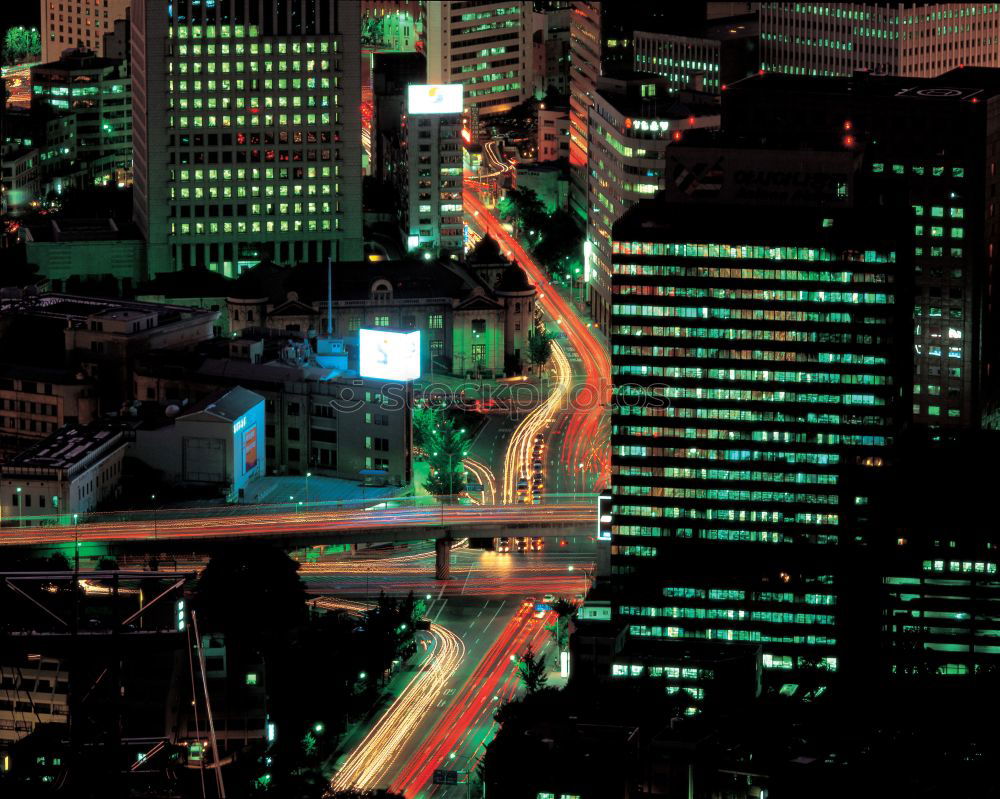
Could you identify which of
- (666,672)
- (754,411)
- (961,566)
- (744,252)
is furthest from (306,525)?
(961,566)

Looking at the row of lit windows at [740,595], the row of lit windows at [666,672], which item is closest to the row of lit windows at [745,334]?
the row of lit windows at [740,595]

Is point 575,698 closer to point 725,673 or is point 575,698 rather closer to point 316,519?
point 725,673

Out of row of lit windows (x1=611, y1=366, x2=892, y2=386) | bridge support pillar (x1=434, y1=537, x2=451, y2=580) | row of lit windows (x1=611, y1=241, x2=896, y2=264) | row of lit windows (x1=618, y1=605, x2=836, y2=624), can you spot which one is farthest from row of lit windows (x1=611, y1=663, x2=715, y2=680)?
row of lit windows (x1=611, y1=241, x2=896, y2=264)

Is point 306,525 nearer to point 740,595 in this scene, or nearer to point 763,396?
point 740,595

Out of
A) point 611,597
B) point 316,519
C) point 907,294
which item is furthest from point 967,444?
point 316,519

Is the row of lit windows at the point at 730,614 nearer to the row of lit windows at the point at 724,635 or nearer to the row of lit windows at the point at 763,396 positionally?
the row of lit windows at the point at 724,635

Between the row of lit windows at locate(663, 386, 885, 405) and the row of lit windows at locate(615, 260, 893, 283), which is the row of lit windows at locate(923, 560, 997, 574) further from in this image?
the row of lit windows at locate(615, 260, 893, 283)
